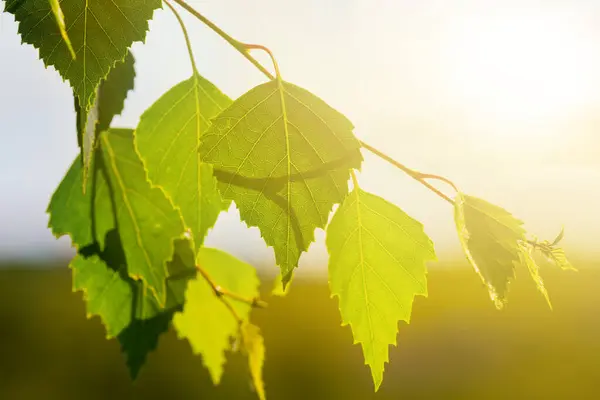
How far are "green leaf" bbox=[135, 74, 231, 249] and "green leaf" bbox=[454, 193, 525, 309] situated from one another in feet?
0.71

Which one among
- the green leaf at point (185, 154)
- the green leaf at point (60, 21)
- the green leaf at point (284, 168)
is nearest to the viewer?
the green leaf at point (60, 21)

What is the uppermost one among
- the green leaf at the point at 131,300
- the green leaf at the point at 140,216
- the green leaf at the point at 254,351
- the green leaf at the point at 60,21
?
the green leaf at the point at 60,21

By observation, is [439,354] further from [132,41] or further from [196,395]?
[132,41]

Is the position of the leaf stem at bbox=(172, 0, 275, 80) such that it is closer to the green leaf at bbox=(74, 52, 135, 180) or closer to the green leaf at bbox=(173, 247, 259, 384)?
the green leaf at bbox=(74, 52, 135, 180)

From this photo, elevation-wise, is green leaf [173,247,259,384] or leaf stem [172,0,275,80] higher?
leaf stem [172,0,275,80]

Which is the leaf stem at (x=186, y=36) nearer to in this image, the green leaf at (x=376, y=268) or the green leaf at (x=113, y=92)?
the green leaf at (x=113, y=92)

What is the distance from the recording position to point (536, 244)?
0.56 metres

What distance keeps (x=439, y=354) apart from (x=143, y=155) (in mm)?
8892

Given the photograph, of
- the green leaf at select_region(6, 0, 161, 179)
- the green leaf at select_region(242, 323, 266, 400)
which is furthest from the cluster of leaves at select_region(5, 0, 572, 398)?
the green leaf at select_region(242, 323, 266, 400)

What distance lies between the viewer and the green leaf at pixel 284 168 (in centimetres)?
47

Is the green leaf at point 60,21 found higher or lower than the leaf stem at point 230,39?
lower

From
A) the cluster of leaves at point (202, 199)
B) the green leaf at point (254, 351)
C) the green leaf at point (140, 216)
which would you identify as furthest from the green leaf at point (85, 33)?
the green leaf at point (254, 351)

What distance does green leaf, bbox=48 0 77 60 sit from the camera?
0.33 metres

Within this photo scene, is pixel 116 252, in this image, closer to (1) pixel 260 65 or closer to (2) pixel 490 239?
(1) pixel 260 65
